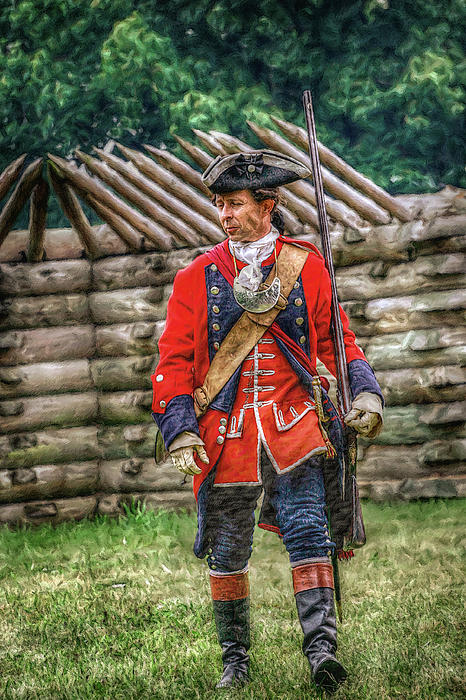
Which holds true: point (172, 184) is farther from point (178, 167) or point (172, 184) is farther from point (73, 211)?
point (73, 211)

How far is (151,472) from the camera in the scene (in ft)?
20.6

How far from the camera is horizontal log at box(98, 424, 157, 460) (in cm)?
629

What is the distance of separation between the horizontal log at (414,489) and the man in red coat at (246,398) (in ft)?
9.59

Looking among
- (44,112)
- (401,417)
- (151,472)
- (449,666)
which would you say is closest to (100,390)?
(151,472)

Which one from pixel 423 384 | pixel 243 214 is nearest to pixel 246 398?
pixel 243 214

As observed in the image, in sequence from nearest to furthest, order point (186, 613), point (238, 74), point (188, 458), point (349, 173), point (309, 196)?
point (188, 458) < point (186, 613) < point (349, 173) < point (309, 196) < point (238, 74)

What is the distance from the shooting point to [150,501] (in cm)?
629

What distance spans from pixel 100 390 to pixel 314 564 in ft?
12.0

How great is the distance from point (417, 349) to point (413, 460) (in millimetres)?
864

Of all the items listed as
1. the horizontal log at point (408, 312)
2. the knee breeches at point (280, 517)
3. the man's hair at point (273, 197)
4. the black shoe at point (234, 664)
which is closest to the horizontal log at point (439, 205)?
the horizontal log at point (408, 312)

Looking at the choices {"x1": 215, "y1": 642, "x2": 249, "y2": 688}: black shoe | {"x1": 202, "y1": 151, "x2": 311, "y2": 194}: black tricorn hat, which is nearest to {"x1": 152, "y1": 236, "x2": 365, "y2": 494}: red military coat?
{"x1": 202, "y1": 151, "x2": 311, "y2": 194}: black tricorn hat

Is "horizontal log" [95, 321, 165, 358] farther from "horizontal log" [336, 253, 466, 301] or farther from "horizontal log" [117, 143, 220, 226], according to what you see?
"horizontal log" [336, 253, 466, 301]

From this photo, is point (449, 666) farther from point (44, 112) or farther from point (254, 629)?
point (44, 112)

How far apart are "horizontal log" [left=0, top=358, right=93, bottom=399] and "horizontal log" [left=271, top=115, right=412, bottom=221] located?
2.47 metres
